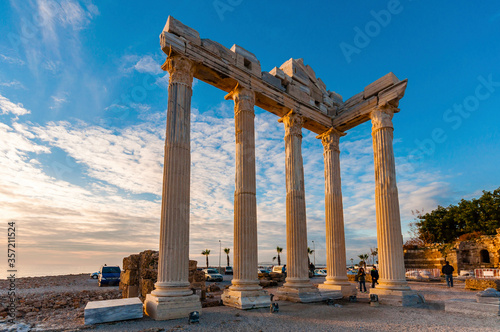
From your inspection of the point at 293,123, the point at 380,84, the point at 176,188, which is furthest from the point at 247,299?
the point at 380,84

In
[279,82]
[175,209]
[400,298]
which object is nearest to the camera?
[175,209]

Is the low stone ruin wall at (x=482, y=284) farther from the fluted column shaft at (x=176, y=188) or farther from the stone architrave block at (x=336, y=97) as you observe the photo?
the fluted column shaft at (x=176, y=188)

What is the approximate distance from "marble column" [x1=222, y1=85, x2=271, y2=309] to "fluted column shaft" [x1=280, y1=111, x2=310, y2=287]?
7.90 feet

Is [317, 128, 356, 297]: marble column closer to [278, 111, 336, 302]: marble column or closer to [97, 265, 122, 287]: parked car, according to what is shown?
[278, 111, 336, 302]: marble column

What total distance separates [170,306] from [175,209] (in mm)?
3035

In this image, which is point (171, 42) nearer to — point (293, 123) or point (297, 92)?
point (293, 123)

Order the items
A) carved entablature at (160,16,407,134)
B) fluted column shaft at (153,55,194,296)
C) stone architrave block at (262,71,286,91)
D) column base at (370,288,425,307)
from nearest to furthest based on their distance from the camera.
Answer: fluted column shaft at (153,55,194,296)
carved entablature at (160,16,407,134)
column base at (370,288,425,307)
stone architrave block at (262,71,286,91)

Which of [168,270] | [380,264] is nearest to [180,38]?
[168,270]

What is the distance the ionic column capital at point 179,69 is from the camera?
→ 11.8 m

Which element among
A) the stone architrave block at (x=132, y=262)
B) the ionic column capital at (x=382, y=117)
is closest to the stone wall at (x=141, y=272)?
the stone architrave block at (x=132, y=262)

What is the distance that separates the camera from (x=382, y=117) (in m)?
15.8

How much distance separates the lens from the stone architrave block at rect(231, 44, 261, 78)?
14087 mm

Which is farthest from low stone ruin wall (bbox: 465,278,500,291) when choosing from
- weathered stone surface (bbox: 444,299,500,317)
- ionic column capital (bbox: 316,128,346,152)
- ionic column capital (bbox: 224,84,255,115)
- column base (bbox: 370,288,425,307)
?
ionic column capital (bbox: 224,84,255,115)

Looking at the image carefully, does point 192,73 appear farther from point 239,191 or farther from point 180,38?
point 239,191
